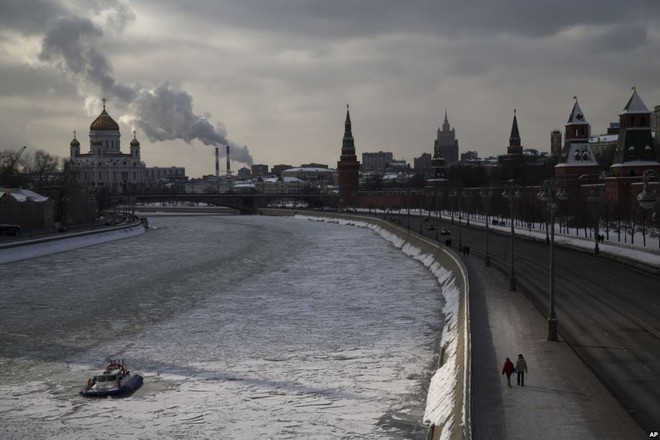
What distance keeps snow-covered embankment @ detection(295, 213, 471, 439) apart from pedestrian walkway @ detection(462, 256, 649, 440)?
35cm

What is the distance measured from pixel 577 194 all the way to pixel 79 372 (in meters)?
69.0

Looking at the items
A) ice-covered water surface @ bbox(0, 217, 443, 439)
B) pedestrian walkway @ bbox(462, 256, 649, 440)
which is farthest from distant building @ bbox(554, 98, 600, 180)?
pedestrian walkway @ bbox(462, 256, 649, 440)

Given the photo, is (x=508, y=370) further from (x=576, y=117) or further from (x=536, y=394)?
(x=576, y=117)

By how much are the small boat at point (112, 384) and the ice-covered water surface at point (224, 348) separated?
0.30m

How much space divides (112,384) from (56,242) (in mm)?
52398

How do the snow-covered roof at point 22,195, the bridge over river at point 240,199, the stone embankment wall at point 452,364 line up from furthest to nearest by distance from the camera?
the bridge over river at point 240,199 → the snow-covered roof at point 22,195 → the stone embankment wall at point 452,364

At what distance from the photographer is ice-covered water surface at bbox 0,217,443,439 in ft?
69.6

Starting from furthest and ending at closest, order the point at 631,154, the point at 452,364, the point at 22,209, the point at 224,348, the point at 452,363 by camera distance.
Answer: the point at 22,209 → the point at 631,154 → the point at 224,348 → the point at 452,363 → the point at 452,364

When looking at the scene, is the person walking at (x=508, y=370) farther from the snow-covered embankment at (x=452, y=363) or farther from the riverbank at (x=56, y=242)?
the riverbank at (x=56, y=242)

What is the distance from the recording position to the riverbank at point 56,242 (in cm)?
6359

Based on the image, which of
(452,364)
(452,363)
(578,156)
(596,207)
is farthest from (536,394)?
(578,156)

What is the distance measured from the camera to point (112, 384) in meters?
23.4

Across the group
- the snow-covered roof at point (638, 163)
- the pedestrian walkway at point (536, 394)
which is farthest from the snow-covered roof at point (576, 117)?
the pedestrian walkway at point (536, 394)

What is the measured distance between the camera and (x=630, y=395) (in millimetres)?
18969
